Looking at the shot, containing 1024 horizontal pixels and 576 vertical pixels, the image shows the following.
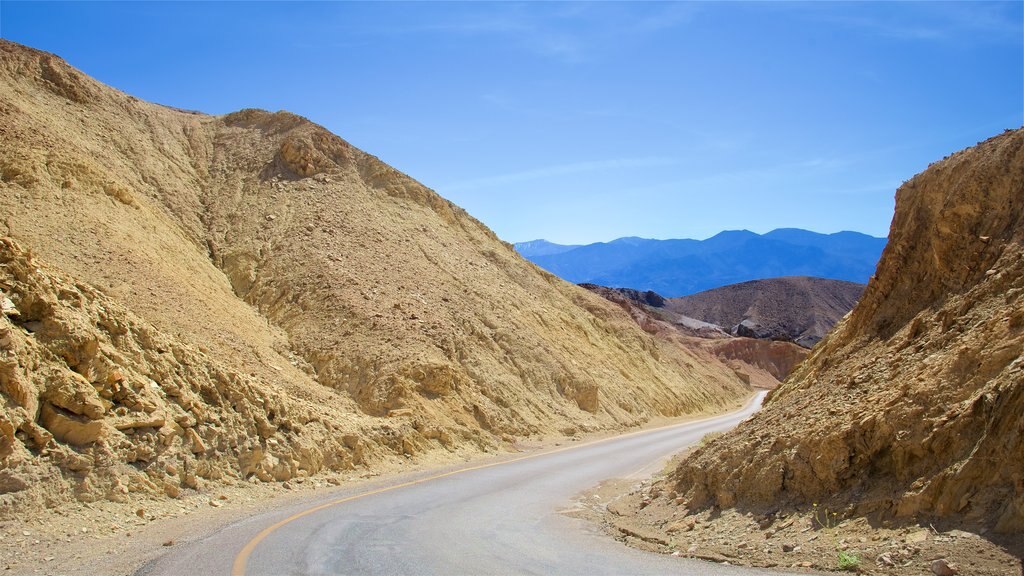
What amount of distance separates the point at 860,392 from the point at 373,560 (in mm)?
5893

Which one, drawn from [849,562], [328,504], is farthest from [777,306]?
[849,562]

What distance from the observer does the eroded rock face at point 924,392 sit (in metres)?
6.59

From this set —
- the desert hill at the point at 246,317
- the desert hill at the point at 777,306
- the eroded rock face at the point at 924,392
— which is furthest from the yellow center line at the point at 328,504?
the desert hill at the point at 777,306

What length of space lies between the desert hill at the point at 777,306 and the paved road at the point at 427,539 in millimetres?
87345

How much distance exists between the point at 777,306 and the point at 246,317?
9672 centimetres

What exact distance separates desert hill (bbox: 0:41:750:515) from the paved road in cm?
241

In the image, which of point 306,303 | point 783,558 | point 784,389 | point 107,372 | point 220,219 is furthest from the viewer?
point 220,219

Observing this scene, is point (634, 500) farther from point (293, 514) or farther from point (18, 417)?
point (18, 417)

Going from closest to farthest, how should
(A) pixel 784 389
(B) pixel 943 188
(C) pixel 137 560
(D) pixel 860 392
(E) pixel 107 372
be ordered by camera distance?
(C) pixel 137 560 → (D) pixel 860 392 → (B) pixel 943 188 → (E) pixel 107 372 → (A) pixel 784 389

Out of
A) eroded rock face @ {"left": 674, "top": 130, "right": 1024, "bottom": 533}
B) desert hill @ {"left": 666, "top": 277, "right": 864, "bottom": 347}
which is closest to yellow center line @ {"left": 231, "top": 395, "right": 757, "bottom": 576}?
eroded rock face @ {"left": 674, "top": 130, "right": 1024, "bottom": 533}

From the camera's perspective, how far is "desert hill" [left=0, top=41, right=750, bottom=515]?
11.1 meters

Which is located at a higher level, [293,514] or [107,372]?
[107,372]

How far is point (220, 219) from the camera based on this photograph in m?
29.3

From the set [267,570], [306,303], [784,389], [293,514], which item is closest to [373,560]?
[267,570]
